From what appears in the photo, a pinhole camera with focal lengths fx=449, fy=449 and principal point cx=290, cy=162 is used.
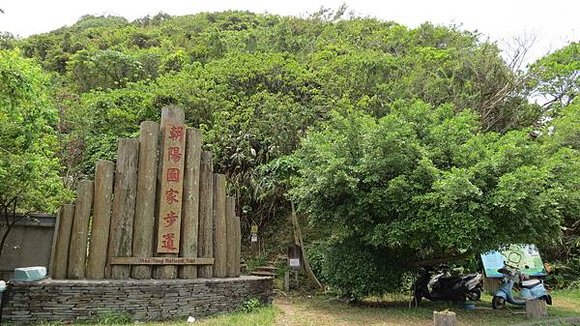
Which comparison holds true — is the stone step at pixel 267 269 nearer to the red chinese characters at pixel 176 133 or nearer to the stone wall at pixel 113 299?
the stone wall at pixel 113 299

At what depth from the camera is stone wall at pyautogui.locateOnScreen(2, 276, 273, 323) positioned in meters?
6.39

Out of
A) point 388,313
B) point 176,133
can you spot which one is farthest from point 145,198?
point 388,313

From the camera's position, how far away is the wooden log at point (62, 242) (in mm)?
6845

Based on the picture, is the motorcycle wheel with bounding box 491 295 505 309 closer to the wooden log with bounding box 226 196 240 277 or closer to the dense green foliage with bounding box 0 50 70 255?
the wooden log with bounding box 226 196 240 277

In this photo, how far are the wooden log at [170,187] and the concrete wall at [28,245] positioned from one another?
8.27ft

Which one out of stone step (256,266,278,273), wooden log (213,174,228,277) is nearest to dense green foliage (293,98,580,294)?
Result: wooden log (213,174,228,277)

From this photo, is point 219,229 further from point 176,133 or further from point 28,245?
point 28,245

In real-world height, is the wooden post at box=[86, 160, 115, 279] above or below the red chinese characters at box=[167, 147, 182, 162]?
below

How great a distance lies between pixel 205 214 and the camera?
790cm

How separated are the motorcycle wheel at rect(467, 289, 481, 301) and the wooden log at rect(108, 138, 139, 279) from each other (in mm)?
7586

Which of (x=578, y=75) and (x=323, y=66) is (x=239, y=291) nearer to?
(x=323, y=66)

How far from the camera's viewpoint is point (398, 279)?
378 inches

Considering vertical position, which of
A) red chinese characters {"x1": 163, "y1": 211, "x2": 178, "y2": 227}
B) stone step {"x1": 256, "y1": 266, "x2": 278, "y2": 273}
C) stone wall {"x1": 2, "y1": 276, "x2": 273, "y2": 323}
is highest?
red chinese characters {"x1": 163, "y1": 211, "x2": 178, "y2": 227}

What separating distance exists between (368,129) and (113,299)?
5.49 m
